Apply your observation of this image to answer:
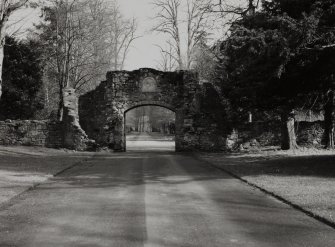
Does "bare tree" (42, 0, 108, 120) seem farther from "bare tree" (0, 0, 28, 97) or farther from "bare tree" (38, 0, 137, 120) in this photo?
"bare tree" (0, 0, 28, 97)

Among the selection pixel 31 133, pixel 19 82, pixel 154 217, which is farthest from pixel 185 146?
pixel 154 217

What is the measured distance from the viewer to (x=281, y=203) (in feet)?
→ 30.3

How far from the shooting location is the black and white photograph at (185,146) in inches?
280

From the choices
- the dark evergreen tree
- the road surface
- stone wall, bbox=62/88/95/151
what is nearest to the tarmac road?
stone wall, bbox=62/88/95/151

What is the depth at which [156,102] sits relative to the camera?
27859mm

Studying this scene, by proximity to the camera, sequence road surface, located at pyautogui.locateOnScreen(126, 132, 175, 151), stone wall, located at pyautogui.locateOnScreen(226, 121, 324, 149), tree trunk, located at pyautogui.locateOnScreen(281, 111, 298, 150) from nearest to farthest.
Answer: tree trunk, located at pyautogui.locateOnScreen(281, 111, 298, 150), stone wall, located at pyautogui.locateOnScreen(226, 121, 324, 149), road surface, located at pyautogui.locateOnScreen(126, 132, 175, 151)

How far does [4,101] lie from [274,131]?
61.1ft

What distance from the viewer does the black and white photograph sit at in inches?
280

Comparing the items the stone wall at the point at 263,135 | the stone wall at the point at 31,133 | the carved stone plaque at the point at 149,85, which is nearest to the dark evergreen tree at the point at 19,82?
the stone wall at the point at 31,133

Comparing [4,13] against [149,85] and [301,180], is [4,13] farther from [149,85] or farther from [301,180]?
[301,180]

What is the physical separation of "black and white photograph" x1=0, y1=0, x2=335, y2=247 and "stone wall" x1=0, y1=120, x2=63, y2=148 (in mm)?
60

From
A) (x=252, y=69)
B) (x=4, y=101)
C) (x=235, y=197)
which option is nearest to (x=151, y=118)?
(x=4, y=101)

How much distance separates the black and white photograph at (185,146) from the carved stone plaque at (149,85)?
9 cm

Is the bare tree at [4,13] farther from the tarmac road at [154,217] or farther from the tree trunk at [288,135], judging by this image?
the tree trunk at [288,135]
